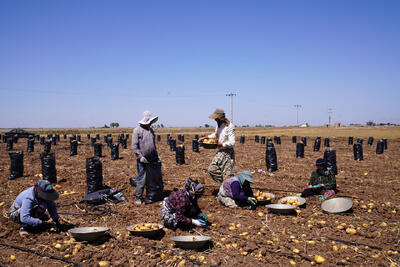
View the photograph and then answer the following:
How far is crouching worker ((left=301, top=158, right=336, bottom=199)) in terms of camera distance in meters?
7.65

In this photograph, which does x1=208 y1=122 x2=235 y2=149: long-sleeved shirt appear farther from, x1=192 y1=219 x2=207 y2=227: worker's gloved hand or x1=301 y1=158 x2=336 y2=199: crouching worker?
x1=301 y1=158 x2=336 y2=199: crouching worker

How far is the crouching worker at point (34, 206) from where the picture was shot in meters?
5.17

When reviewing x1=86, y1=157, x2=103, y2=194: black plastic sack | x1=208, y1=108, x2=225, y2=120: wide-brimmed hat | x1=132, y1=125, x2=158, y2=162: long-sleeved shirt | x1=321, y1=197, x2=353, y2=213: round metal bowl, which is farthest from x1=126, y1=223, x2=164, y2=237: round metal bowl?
x1=321, y1=197, x2=353, y2=213: round metal bowl

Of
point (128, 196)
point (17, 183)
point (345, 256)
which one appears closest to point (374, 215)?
point (345, 256)

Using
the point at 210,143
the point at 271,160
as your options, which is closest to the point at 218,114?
the point at 210,143

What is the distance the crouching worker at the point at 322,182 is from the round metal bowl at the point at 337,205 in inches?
34.8

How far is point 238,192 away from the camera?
6703mm

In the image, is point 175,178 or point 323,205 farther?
point 175,178

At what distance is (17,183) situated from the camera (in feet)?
33.8

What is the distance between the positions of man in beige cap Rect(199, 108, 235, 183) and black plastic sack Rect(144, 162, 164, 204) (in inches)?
51.9

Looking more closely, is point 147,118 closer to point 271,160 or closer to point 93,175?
point 93,175

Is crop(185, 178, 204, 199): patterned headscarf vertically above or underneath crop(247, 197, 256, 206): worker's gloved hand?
above

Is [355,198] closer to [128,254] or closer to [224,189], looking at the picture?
[224,189]

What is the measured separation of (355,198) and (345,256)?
3.69 meters
